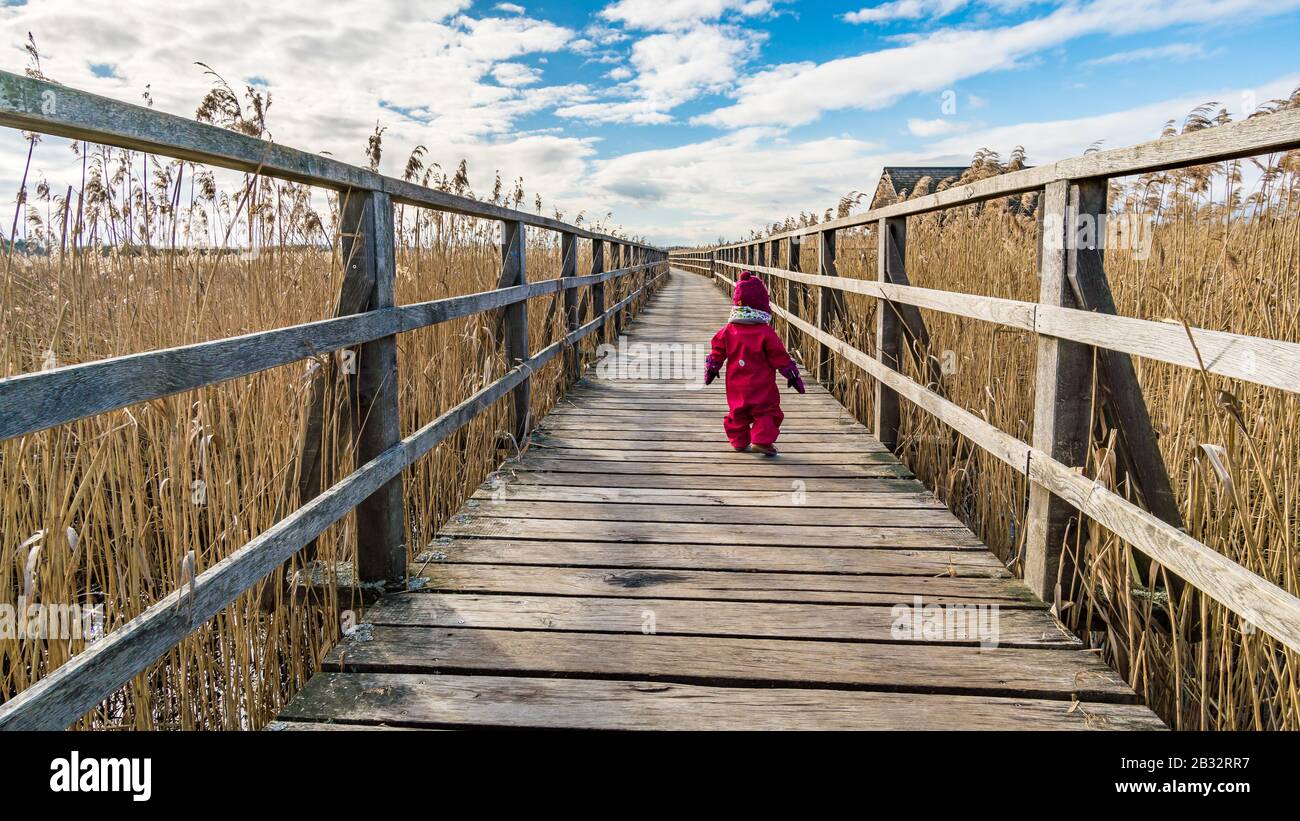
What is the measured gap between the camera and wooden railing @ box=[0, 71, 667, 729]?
1.23 meters

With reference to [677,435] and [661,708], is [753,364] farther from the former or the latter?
[661,708]

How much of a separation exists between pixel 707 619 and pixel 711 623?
0.03 m

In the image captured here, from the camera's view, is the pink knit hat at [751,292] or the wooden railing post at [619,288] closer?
the pink knit hat at [751,292]

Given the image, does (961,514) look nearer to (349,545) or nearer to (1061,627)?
(1061,627)

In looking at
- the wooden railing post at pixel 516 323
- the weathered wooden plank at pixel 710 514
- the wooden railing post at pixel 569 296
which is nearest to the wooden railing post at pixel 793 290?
the wooden railing post at pixel 569 296

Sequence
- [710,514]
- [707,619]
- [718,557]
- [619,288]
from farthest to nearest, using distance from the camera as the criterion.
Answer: [619,288] < [710,514] < [718,557] < [707,619]

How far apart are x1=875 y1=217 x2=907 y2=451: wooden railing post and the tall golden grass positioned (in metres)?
0.11

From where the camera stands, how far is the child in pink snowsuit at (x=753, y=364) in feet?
14.5

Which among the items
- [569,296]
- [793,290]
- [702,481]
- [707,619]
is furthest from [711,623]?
[793,290]

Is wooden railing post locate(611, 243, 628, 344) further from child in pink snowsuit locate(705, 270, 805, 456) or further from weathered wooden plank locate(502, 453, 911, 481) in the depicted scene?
weathered wooden plank locate(502, 453, 911, 481)

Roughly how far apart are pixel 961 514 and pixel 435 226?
10.8 feet

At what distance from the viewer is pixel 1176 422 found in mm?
2650

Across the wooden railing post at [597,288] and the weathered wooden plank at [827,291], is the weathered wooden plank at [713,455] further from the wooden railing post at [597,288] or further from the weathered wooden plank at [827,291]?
the wooden railing post at [597,288]
